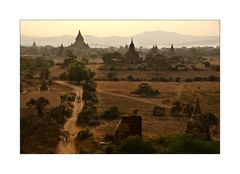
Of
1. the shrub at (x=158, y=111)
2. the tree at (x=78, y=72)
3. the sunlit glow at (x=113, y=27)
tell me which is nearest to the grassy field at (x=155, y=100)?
the shrub at (x=158, y=111)

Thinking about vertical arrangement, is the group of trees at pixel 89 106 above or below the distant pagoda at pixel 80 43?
below

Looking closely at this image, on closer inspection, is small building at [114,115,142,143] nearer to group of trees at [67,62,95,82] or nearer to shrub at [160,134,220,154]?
shrub at [160,134,220,154]

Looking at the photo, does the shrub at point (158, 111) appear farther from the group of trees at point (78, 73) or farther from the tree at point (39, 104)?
the tree at point (39, 104)

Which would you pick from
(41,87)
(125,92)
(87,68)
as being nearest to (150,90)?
(125,92)

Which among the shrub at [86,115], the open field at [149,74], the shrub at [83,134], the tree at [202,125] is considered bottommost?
the shrub at [83,134]

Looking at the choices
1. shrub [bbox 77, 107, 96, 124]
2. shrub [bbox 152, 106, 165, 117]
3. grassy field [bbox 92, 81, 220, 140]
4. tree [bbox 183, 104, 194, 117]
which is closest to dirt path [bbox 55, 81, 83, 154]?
shrub [bbox 77, 107, 96, 124]

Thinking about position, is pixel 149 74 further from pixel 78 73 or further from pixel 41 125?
pixel 41 125
